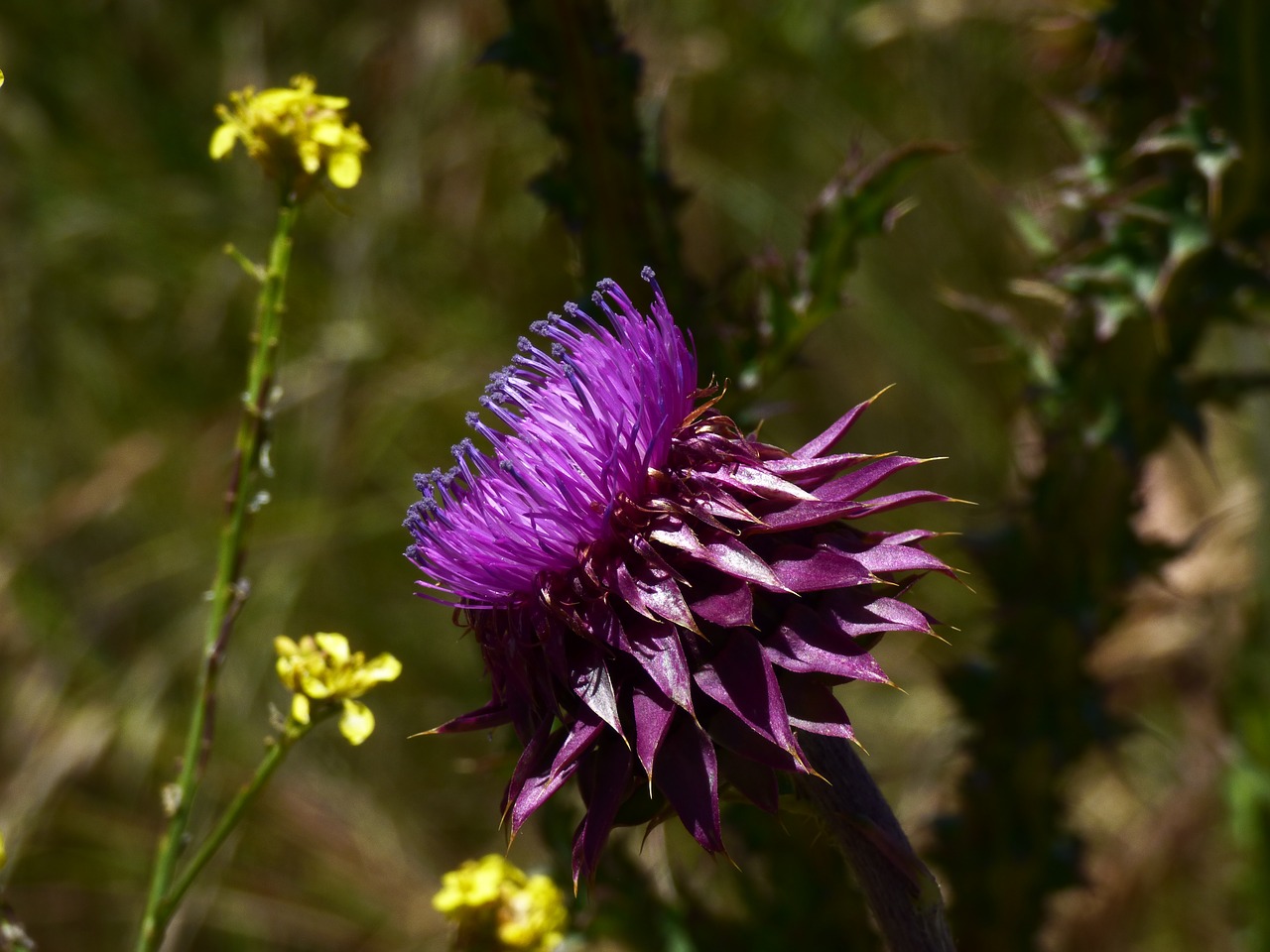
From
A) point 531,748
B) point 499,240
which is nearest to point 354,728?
point 531,748

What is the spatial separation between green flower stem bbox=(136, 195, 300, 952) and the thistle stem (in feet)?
2.14

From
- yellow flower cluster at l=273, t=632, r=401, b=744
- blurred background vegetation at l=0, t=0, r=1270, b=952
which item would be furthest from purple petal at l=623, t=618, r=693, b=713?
blurred background vegetation at l=0, t=0, r=1270, b=952

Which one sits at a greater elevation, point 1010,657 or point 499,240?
point 499,240

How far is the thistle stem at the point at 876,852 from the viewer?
3.45ft

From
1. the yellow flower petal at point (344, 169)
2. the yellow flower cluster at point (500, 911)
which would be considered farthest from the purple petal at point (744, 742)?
the yellow flower petal at point (344, 169)

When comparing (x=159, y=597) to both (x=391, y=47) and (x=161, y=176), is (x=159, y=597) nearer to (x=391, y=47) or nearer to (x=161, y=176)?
(x=161, y=176)

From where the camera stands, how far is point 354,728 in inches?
47.0

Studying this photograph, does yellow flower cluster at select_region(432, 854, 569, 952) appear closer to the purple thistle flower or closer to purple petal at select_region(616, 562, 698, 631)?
the purple thistle flower

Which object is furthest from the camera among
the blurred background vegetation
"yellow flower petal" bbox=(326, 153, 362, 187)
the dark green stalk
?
the blurred background vegetation

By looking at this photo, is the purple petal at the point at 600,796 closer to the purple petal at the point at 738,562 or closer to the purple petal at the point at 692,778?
the purple petal at the point at 692,778

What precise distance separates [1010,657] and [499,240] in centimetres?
276

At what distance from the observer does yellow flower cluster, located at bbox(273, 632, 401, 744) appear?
1238 mm

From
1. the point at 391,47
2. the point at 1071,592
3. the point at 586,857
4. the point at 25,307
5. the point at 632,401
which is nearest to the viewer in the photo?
the point at 586,857

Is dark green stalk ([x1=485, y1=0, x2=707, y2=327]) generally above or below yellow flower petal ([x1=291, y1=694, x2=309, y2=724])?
above
